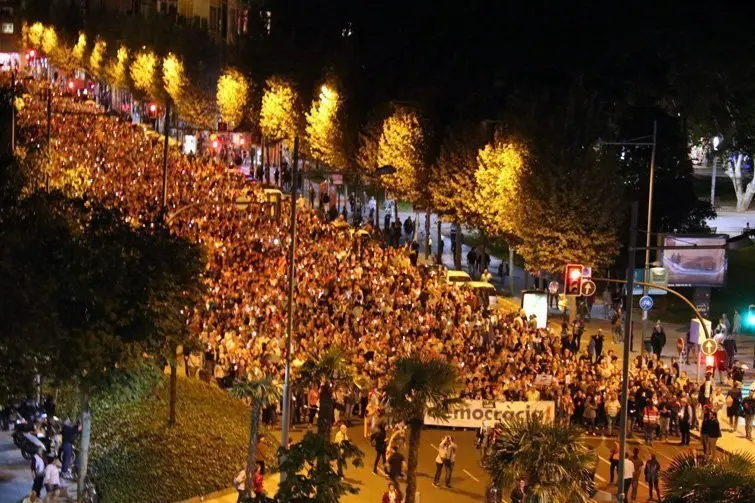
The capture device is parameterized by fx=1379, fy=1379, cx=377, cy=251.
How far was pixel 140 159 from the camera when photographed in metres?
66.0

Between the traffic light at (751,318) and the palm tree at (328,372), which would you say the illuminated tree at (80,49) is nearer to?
the traffic light at (751,318)

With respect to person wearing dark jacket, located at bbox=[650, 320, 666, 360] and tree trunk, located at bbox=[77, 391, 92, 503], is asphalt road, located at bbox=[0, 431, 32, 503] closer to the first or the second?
tree trunk, located at bbox=[77, 391, 92, 503]

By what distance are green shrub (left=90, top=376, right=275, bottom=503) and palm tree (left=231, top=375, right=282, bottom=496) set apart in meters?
1.30

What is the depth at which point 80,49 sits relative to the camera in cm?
14450

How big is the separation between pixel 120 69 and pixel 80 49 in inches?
1088

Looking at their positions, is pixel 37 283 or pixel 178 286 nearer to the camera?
pixel 37 283

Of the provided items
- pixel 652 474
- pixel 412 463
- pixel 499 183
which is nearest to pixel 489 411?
pixel 652 474

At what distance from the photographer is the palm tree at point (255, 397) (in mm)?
24547

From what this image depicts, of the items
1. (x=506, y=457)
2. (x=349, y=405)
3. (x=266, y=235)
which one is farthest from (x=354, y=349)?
(x=266, y=235)

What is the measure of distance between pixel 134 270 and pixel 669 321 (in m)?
28.9

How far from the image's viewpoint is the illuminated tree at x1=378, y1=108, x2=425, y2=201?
194ft

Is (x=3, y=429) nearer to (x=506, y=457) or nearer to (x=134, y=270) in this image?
(x=134, y=270)

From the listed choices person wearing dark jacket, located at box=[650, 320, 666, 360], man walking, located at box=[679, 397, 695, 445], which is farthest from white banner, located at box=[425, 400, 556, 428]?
person wearing dark jacket, located at box=[650, 320, 666, 360]

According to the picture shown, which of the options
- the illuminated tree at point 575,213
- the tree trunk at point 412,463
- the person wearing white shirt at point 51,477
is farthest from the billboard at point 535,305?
the person wearing white shirt at point 51,477
